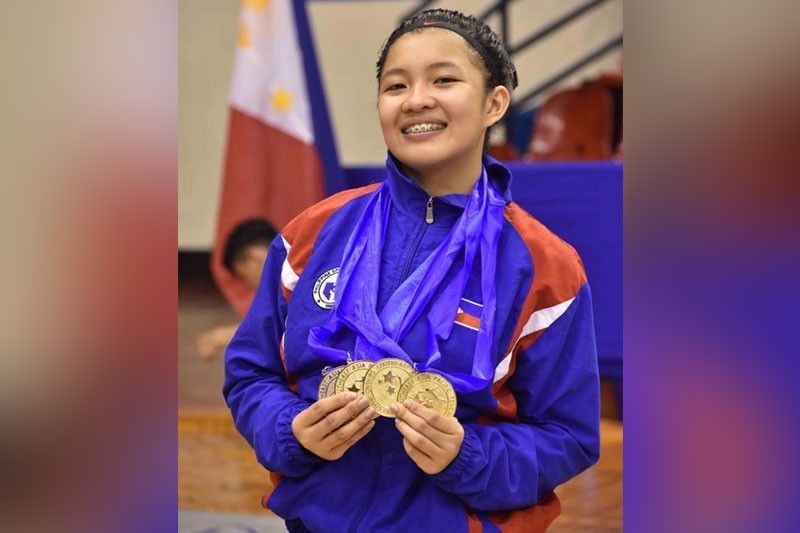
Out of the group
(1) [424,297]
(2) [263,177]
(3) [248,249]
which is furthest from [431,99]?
(3) [248,249]

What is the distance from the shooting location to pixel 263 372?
158cm

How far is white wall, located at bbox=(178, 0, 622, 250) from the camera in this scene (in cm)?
566

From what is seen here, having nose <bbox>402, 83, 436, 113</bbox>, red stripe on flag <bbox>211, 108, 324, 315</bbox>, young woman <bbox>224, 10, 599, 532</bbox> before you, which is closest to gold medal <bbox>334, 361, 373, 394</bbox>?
young woman <bbox>224, 10, 599, 532</bbox>

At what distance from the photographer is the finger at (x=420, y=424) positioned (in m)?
1.32

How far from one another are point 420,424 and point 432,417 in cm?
2

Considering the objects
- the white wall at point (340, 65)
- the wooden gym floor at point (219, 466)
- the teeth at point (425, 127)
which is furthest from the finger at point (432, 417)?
the white wall at point (340, 65)

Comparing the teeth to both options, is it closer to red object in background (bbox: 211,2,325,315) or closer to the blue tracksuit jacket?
the blue tracksuit jacket

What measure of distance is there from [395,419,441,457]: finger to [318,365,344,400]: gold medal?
110mm

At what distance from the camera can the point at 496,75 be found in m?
1.58

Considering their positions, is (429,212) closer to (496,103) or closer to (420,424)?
(496,103)
